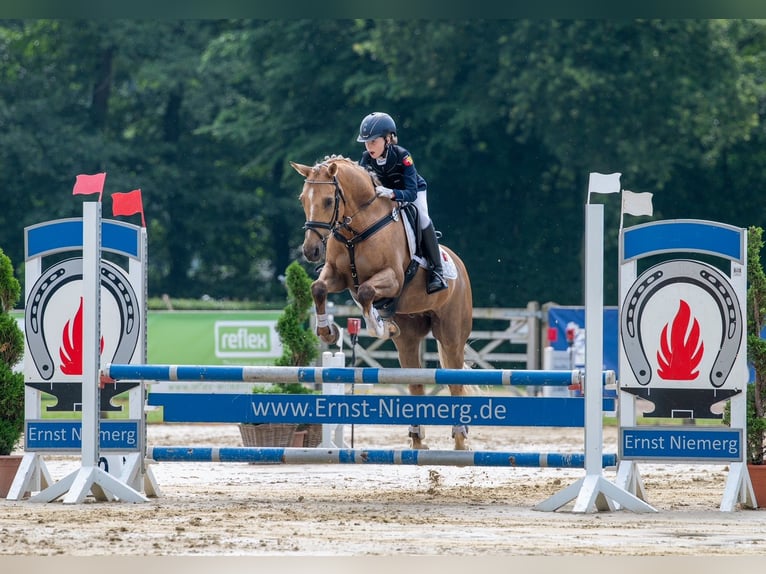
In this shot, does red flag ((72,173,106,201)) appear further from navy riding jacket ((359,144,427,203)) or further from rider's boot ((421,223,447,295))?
rider's boot ((421,223,447,295))

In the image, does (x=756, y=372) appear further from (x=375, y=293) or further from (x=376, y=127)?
(x=376, y=127)

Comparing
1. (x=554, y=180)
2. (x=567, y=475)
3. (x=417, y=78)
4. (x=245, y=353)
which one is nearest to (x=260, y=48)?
(x=417, y=78)

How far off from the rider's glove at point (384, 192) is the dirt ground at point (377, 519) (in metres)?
1.82

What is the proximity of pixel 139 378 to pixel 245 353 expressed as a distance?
8.14 m

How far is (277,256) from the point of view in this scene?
29906 mm

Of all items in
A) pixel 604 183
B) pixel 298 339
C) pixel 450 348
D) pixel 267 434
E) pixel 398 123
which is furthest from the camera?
pixel 398 123

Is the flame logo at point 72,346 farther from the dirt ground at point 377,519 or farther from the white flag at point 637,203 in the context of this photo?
the white flag at point 637,203

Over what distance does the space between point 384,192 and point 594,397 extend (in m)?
1.80

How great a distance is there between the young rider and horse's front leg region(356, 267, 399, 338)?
47cm

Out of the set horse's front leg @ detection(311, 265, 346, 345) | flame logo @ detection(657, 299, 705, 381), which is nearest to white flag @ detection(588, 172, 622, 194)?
flame logo @ detection(657, 299, 705, 381)

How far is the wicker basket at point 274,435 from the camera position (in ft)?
33.9

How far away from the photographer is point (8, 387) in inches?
303

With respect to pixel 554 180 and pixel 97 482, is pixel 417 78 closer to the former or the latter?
pixel 554 180

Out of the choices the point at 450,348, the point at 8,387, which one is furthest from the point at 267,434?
the point at 8,387
